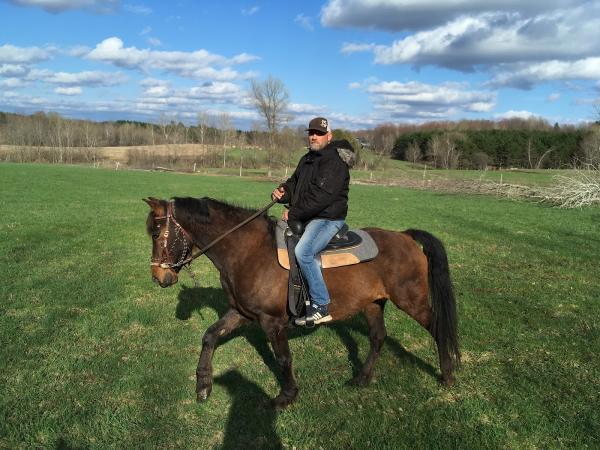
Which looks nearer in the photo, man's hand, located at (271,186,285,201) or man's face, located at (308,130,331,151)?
man's face, located at (308,130,331,151)

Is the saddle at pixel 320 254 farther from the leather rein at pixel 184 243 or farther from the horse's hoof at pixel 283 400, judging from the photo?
the horse's hoof at pixel 283 400

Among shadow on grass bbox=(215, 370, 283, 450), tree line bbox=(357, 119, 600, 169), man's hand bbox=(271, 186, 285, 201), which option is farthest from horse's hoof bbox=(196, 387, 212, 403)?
tree line bbox=(357, 119, 600, 169)

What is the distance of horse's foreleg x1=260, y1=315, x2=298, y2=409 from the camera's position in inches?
207

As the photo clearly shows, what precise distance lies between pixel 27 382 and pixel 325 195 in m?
4.39

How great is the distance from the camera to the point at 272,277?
526cm

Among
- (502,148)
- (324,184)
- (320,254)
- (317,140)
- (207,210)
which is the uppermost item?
(502,148)

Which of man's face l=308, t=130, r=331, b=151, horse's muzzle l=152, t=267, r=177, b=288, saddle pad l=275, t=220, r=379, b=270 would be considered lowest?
horse's muzzle l=152, t=267, r=177, b=288

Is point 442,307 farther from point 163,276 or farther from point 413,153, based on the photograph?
point 413,153

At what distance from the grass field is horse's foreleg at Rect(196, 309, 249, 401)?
0.15 m

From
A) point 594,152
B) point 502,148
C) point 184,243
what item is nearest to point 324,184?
point 184,243

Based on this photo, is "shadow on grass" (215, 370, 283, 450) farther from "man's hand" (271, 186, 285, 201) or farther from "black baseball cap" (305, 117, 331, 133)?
"black baseball cap" (305, 117, 331, 133)

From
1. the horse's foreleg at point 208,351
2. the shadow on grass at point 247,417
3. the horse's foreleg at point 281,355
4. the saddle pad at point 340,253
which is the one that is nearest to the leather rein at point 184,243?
the saddle pad at point 340,253

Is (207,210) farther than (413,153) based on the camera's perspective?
No

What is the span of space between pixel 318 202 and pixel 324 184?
0.74 ft
